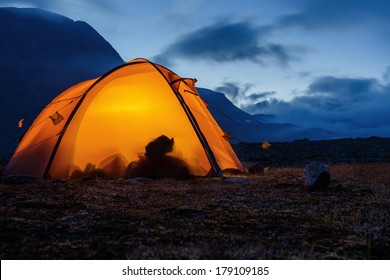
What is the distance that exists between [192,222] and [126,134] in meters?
7.38

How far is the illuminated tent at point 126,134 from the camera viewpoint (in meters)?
12.7

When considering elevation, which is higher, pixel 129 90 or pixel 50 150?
pixel 129 90

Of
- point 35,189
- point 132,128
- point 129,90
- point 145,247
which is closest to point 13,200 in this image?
point 35,189

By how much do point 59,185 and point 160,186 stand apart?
2.82 m

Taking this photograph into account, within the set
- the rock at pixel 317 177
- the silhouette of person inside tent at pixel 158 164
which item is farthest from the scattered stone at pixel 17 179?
the rock at pixel 317 177

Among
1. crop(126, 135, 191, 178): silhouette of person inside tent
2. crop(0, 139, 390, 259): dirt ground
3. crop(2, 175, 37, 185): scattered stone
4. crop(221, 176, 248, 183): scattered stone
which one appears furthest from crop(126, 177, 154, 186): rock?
crop(2, 175, 37, 185): scattered stone

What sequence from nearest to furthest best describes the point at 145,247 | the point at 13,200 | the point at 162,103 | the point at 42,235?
the point at 145,247 < the point at 42,235 < the point at 13,200 < the point at 162,103

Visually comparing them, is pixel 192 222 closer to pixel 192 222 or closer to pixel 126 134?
pixel 192 222

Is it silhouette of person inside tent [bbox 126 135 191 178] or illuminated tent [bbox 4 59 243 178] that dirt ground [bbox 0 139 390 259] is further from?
silhouette of person inside tent [bbox 126 135 191 178]

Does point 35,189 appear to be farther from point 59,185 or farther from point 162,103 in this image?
point 162,103

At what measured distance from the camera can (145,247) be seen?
15.5 ft

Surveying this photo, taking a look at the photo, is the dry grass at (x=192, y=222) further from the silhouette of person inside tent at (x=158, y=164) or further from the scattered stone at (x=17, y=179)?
the silhouette of person inside tent at (x=158, y=164)

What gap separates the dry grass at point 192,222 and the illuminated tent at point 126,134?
230cm

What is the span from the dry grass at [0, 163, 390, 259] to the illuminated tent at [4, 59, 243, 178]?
230cm
